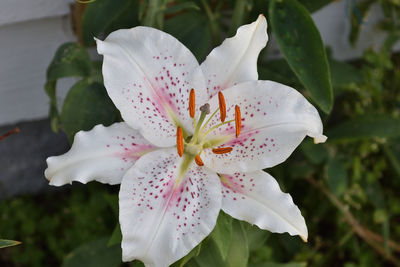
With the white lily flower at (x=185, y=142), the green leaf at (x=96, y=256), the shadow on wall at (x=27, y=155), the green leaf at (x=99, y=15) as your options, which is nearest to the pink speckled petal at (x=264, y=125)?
the white lily flower at (x=185, y=142)

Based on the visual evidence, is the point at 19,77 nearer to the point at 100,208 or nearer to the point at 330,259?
the point at 100,208

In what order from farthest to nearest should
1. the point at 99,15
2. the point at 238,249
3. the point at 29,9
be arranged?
the point at 29,9, the point at 99,15, the point at 238,249

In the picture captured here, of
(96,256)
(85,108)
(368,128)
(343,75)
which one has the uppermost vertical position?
(85,108)

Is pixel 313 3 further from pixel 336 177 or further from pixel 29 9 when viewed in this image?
pixel 29 9

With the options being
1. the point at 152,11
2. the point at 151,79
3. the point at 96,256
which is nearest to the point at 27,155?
the point at 96,256

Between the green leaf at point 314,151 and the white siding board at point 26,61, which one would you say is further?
the green leaf at point 314,151

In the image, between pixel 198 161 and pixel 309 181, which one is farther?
pixel 309 181

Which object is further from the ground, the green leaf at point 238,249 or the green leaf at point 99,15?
the green leaf at point 99,15

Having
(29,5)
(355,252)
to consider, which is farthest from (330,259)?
(29,5)

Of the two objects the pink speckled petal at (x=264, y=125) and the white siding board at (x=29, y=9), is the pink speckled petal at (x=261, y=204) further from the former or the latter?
the white siding board at (x=29, y=9)
